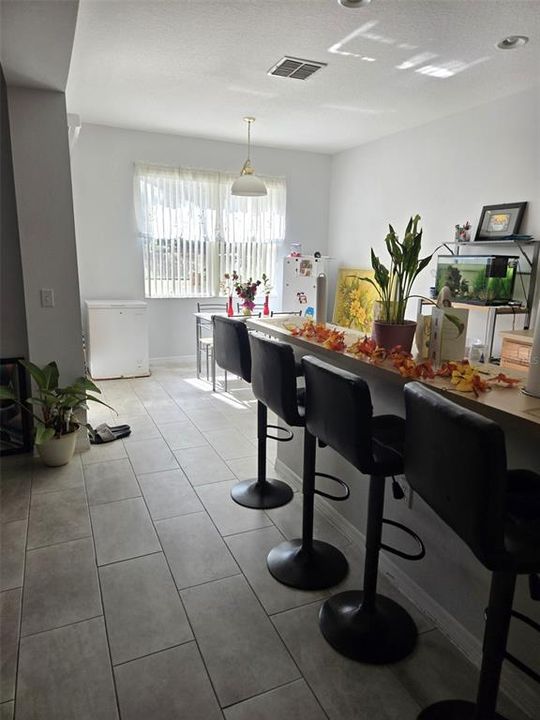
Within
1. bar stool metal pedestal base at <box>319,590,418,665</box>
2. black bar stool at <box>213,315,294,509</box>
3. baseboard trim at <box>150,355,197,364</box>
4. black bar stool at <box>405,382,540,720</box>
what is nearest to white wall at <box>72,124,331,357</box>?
baseboard trim at <box>150,355,197,364</box>

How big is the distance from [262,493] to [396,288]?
1.50m

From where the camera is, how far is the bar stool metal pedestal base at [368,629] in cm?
168

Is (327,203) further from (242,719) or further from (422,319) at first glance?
(242,719)

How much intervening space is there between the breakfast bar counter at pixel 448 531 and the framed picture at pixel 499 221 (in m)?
2.53

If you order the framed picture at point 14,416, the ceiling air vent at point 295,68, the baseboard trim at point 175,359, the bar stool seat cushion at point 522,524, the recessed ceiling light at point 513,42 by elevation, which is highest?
the ceiling air vent at point 295,68

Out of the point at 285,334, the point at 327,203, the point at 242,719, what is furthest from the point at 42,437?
the point at 327,203

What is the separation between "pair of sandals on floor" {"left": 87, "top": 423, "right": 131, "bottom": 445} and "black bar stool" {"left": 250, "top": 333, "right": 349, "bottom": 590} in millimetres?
1800

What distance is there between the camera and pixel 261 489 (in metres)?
2.80

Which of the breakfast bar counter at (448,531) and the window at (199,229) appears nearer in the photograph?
the breakfast bar counter at (448,531)

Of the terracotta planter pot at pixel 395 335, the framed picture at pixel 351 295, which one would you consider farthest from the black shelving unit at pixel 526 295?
the terracotta planter pot at pixel 395 335

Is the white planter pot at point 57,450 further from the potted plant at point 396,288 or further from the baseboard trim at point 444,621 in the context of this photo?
the potted plant at point 396,288

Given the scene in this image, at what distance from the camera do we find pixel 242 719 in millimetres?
1437

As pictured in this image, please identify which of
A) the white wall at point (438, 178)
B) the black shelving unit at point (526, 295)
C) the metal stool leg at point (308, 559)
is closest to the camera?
the metal stool leg at point (308, 559)

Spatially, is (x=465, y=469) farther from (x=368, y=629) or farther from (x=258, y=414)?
(x=258, y=414)
